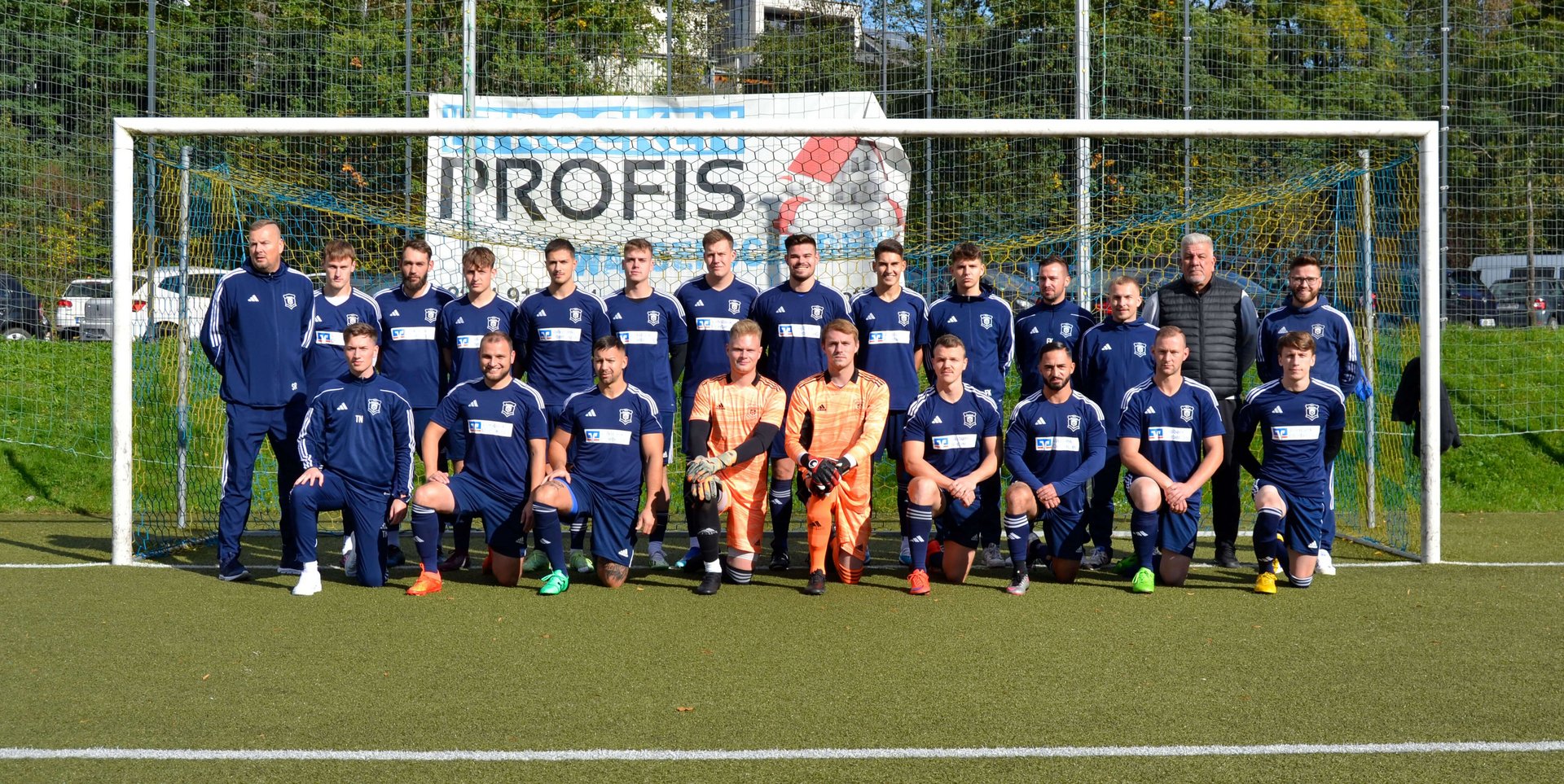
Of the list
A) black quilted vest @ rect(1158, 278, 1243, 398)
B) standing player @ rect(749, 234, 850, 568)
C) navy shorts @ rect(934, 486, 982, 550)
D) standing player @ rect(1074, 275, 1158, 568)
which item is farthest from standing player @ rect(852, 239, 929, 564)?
black quilted vest @ rect(1158, 278, 1243, 398)

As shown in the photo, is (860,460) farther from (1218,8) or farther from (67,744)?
(1218,8)

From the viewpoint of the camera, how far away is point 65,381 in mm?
9648

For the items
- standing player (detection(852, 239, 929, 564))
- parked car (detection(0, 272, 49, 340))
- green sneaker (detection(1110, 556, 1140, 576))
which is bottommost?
green sneaker (detection(1110, 556, 1140, 576))

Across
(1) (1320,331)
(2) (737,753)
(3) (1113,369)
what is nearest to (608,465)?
(3) (1113,369)

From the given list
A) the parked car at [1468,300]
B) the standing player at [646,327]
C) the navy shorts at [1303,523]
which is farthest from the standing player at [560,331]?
the parked car at [1468,300]

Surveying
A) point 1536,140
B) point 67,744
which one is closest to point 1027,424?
point 67,744

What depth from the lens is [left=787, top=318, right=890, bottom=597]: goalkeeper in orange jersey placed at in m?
5.90

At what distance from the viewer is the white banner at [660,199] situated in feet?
26.7

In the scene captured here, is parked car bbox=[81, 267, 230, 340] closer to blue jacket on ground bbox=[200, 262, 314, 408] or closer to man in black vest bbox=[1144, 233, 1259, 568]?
blue jacket on ground bbox=[200, 262, 314, 408]

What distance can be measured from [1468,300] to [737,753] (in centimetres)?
891

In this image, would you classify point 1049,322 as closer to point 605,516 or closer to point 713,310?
point 713,310

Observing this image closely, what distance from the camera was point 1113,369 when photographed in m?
6.48

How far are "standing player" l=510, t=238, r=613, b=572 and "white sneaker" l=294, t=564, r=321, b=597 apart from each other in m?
1.35

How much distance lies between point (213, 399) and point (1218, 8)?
8.56 meters
